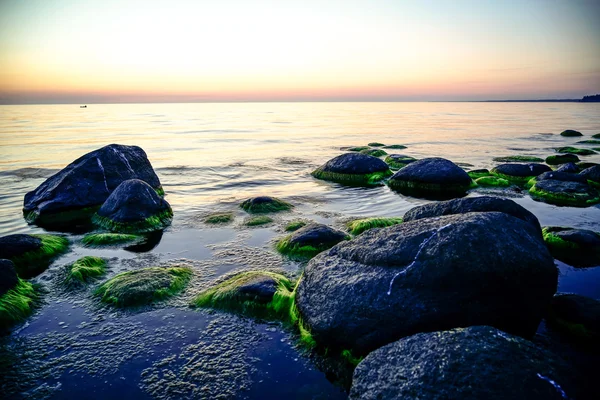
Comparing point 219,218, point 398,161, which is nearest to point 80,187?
point 219,218

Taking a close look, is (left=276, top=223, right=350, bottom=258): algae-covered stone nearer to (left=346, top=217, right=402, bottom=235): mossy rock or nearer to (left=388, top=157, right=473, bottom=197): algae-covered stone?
(left=346, top=217, right=402, bottom=235): mossy rock

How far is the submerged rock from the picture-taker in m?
9.80

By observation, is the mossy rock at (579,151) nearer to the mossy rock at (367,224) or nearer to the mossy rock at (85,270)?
the mossy rock at (367,224)

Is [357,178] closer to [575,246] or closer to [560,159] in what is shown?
[575,246]

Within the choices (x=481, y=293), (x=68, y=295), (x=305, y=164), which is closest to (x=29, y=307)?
(x=68, y=295)

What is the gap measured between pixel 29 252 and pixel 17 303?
8.03 ft

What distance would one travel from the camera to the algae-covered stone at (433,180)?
1419cm

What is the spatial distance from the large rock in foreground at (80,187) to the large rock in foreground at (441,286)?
925 cm

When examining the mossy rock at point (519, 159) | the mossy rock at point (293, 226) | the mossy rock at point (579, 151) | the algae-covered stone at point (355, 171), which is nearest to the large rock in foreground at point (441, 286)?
the mossy rock at point (293, 226)

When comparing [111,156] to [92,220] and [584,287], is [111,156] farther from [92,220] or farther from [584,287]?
[584,287]

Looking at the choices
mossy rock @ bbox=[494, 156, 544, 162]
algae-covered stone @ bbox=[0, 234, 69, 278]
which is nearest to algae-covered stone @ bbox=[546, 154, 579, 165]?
mossy rock @ bbox=[494, 156, 544, 162]

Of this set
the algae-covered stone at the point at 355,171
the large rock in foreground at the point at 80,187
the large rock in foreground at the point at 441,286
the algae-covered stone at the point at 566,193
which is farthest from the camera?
the algae-covered stone at the point at 355,171

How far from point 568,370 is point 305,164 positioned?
1895cm

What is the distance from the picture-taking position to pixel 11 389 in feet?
13.4
